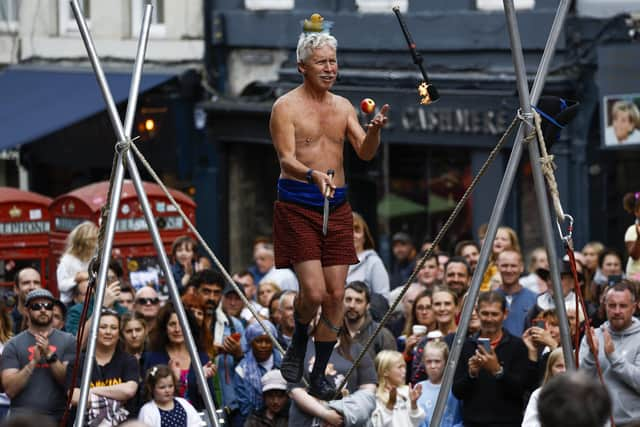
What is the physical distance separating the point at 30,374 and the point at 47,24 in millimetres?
13576

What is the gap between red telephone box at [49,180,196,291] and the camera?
15.9 metres

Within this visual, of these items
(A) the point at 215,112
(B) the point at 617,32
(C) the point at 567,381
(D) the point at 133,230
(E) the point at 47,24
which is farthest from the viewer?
(E) the point at 47,24

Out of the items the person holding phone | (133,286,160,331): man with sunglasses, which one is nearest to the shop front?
(133,286,160,331): man with sunglasses

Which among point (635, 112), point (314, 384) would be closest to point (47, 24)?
point (635, 112)

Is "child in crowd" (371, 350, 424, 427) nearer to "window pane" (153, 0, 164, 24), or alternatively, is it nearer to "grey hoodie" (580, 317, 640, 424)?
"grey hoodie" (580, 317, 640, 424)

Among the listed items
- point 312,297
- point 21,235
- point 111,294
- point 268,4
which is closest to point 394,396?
point 312,297

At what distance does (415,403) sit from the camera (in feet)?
33.8

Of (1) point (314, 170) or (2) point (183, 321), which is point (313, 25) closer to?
(1) point (314, 170)

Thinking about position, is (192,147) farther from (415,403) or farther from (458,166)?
(415,403)

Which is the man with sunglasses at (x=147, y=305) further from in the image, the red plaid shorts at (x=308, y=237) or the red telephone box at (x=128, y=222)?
the red plaid shorts at (x=308, y=237)

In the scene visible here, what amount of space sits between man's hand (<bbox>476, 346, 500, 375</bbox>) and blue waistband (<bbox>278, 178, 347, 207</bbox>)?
166 cm

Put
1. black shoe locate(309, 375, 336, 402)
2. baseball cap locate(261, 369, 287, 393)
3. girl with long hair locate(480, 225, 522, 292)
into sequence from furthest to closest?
1. girl with long hair locate(480, 225, 522, 292)
2. baseball cap locate(261, 369, 287, 393)
3. black shoe locate(309, 375, 336, 402)

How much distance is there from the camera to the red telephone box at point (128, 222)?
15883mm

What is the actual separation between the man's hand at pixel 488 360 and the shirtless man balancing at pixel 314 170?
129 centimetres
